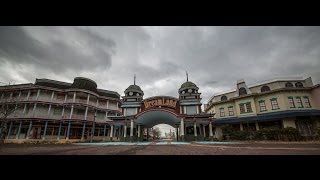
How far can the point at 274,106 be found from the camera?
1928 centimetres

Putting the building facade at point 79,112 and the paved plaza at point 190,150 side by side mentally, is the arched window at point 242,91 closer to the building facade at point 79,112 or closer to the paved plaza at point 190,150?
the building facade at point 79,112

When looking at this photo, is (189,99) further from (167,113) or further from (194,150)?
(194,150)

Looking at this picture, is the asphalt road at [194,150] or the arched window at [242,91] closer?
the asphalt road at [194,150]

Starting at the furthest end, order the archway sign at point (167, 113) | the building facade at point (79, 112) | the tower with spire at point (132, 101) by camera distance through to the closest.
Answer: the tower with spire at point (132, 101) → the building facade at point (79, 112) → the archway sign at point (167, 113)

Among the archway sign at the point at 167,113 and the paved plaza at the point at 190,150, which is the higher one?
the archway sign at the point at 167,113

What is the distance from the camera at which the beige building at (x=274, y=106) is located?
57.0 ft

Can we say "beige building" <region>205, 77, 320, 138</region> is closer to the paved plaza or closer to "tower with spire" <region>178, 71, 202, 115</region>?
"tower with spire" <region>178, 71, 202, 115</region>

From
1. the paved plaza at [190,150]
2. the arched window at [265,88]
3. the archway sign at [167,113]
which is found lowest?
the paved plaza at [190,150]

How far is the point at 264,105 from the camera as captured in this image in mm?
20266

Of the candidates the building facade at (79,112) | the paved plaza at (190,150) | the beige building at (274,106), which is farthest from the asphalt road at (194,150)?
the building facade at (79,112)

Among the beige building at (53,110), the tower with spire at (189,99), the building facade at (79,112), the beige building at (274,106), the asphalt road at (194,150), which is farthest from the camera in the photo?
the tower with spire at (189,99)

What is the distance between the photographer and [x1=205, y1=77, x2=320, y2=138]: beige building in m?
17.4
